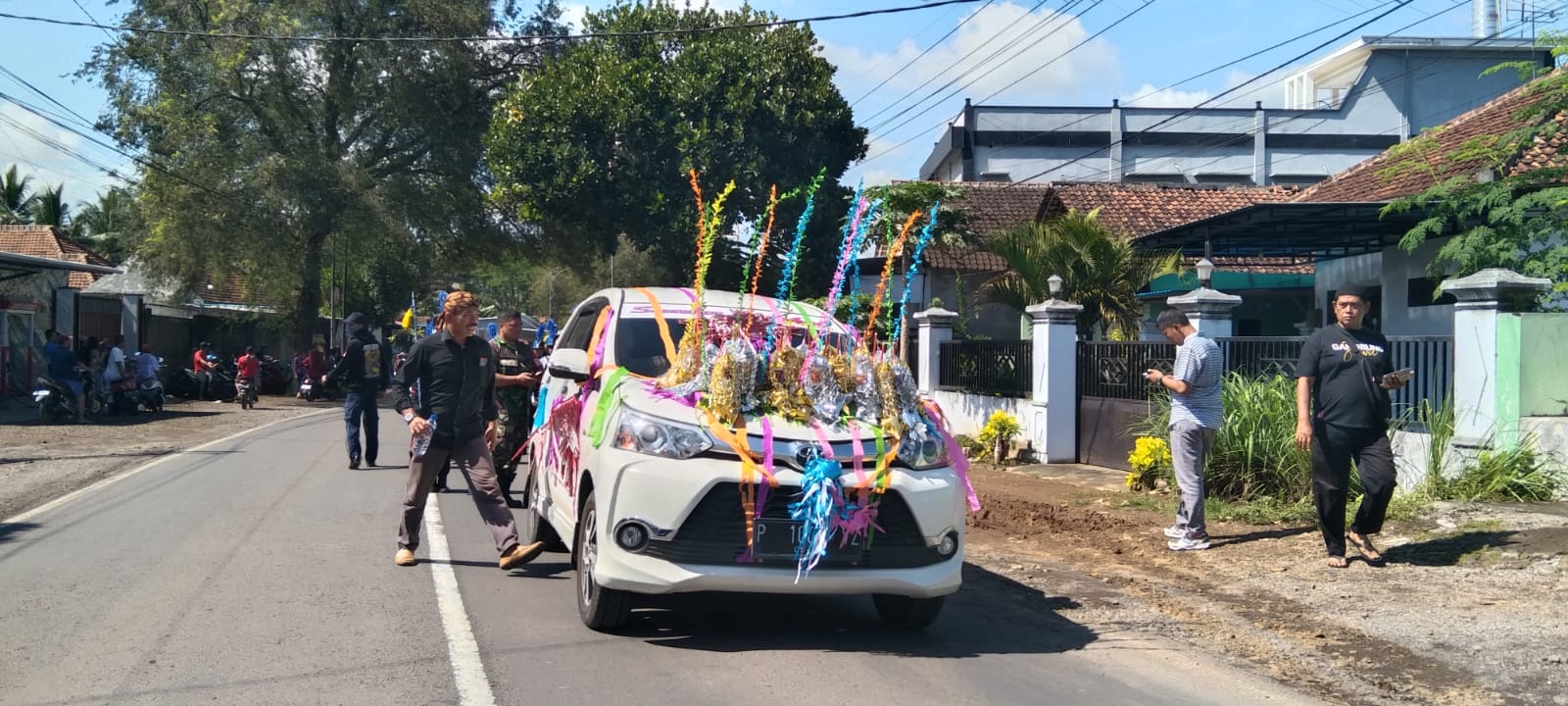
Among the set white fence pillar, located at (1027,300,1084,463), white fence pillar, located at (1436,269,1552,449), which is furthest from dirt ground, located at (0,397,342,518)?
white fence pillar, located at (1436,269,1552,449)

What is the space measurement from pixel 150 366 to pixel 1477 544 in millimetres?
22901

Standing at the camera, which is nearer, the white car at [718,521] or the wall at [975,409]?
the white car at [718,521]

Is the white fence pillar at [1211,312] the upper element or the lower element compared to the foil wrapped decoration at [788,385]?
upper

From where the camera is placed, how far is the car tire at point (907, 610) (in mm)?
6266

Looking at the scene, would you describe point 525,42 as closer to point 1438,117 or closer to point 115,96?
point 115,96

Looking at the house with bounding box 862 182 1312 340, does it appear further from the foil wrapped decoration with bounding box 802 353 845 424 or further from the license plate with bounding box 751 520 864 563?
the license plate with bounding box 751 520 864 563

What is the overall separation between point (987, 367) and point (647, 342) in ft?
35.3

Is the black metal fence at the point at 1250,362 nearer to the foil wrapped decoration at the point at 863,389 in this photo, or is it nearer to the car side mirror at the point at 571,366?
the foil wrapped decoration at the point at 863,389

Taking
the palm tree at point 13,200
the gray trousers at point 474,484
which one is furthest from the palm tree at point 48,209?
the gray trousers at point 474,484

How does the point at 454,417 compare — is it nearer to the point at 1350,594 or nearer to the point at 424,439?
the point at 424,439

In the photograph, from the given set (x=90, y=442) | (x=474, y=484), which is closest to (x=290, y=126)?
(x=90, y=442)

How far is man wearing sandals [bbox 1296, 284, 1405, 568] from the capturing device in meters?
7.66

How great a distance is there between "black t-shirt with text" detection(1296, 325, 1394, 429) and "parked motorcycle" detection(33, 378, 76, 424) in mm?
20121

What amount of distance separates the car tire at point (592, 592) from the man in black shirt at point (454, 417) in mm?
1483
